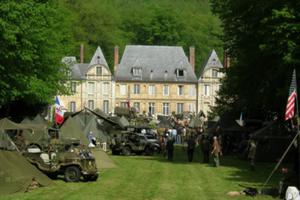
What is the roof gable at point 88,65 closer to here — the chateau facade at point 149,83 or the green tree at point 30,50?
the chateau facade at point 149,83

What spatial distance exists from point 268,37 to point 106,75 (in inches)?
2701

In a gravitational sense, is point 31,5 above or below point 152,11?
below

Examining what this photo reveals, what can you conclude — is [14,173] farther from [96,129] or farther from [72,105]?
[72,105]

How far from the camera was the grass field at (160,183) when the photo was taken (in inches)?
900

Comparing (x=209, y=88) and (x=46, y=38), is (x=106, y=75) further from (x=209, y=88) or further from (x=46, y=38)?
(x=46, y=38)

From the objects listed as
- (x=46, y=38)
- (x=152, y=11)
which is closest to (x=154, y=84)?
(x=152, y=11)

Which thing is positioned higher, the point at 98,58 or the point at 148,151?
the point at 98,58

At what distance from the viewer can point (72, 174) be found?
2686 centimetres

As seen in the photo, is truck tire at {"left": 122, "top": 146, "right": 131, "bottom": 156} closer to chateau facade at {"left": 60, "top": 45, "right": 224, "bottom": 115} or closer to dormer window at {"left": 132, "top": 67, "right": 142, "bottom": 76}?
chateau facade at {"left": 60, "top": 45, "right": 224, "bottom": 115}

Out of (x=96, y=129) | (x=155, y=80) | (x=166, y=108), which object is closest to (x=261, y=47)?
(x=96, y=129)

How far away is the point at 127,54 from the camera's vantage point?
102312 millimetres

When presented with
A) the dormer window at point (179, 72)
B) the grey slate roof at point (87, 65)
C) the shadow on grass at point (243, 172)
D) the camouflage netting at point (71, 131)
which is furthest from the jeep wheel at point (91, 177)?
the dormer window at point (179, 72)

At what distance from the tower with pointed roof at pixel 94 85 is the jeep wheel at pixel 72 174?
73.3 meters

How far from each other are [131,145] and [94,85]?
56.1 metres
